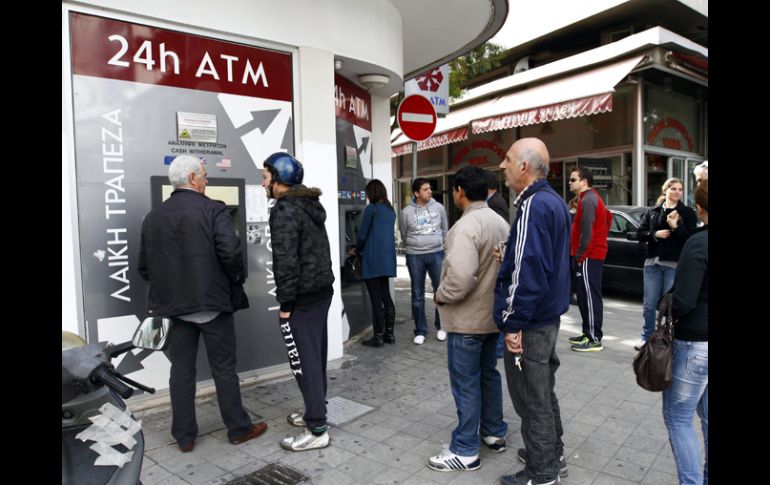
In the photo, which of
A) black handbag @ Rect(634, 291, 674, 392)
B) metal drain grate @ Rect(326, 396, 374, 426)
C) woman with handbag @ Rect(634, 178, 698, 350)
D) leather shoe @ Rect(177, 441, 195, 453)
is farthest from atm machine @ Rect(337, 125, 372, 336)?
black handbag @ Rect(634, 291, 674, 392)

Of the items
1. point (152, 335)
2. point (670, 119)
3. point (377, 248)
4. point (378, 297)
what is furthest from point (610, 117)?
point (152, 335)

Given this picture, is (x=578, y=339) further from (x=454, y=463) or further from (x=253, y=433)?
(x=253, y=433)

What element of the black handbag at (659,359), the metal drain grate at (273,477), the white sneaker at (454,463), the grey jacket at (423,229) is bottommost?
the metal drain grate at (273,477)

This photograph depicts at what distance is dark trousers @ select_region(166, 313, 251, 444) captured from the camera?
346 cm

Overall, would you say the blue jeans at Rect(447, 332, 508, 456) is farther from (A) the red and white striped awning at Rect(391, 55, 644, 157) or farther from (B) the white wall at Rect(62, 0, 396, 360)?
(A) the red and white striped awning at Rect(391, 55, 644, 157)

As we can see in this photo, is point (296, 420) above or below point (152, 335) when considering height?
below

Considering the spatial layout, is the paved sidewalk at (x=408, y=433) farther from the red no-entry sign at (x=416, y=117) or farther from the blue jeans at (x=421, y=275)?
the red no-entry sign at (x=416, y=117)

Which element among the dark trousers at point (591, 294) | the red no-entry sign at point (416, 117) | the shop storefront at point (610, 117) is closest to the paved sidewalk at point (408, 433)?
the dark trousers at point (591, 294)

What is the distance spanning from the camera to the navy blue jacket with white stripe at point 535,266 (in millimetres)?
2664

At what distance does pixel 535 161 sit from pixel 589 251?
3.02m

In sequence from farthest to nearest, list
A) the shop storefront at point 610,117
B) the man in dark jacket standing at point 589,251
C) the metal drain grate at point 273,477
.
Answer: the shop storefront at point 610,117, the man in dark jacket standing at point 589,251, the metal drain grate at point 273,477

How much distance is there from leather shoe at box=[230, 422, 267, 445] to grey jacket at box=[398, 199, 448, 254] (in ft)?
9.63

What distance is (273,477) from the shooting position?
10.3 ft

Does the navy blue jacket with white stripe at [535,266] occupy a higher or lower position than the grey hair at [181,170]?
lower
